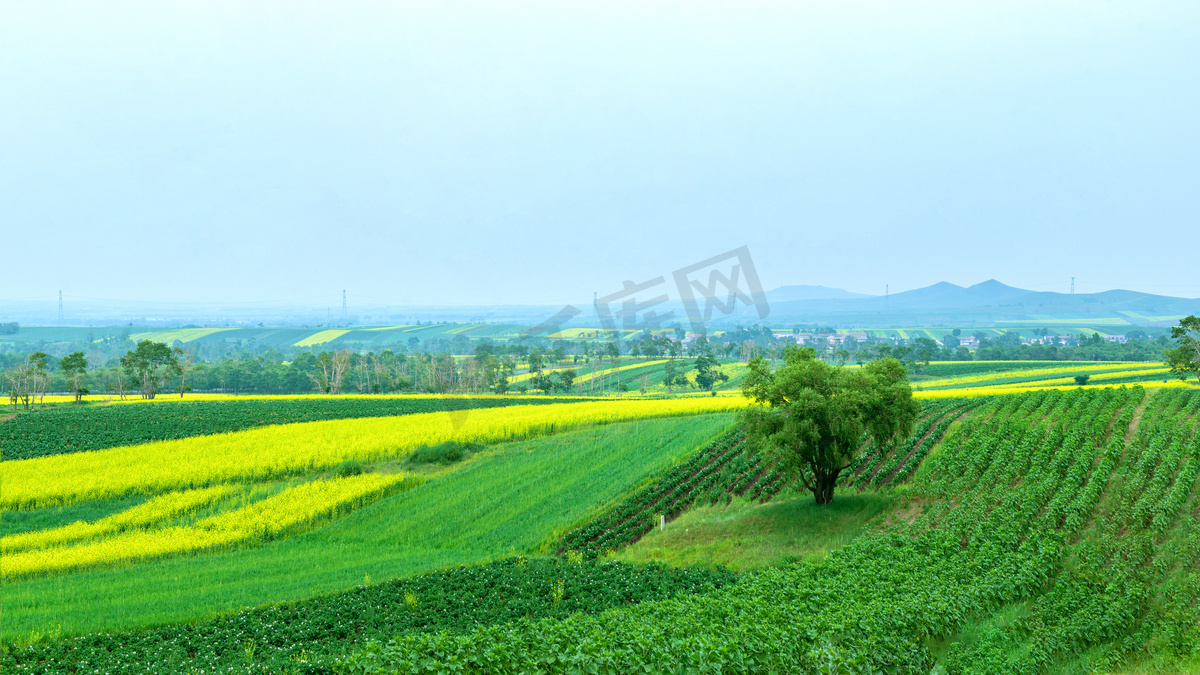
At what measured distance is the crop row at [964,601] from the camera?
425 inches

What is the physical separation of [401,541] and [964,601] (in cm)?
2247

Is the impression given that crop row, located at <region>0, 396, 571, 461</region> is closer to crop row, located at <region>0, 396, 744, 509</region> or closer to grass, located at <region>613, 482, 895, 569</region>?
crop row, located at <region>0, 396, 744, 509</region>

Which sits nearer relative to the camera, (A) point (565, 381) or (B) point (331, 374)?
(A) point (565, 381)

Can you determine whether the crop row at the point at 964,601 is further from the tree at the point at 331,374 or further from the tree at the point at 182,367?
the tree at the point at 331,374

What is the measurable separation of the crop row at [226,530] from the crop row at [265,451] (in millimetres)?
5546

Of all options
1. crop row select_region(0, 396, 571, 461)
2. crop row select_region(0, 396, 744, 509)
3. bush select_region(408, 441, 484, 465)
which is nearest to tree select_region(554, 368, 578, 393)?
crop row select_region(0, 396, 571, 461)

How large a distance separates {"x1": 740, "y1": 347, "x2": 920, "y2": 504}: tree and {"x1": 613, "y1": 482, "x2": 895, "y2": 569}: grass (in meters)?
1.35

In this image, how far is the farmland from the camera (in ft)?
41.5

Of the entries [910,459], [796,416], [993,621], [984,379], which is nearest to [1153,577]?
[993,621]

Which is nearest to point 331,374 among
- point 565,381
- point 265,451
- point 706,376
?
point 565,381

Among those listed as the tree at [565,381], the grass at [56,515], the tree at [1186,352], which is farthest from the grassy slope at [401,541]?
the tree at [565,381]

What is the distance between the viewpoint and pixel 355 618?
17953 mm

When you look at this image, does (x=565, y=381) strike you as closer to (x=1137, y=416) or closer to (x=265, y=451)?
(x=265, y=451)

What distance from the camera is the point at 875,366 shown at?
1070 inches
